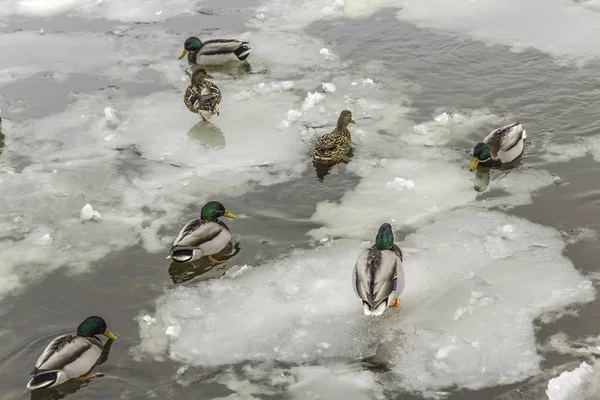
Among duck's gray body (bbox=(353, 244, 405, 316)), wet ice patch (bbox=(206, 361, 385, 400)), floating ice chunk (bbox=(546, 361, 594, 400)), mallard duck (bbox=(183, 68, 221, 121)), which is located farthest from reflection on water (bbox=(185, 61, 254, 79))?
floating ice chunk (bbox=(546, 361, 594, 400))

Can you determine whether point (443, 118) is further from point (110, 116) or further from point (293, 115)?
point (110, 116)

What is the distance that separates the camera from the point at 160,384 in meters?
4.31

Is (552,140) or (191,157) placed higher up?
(552,140)

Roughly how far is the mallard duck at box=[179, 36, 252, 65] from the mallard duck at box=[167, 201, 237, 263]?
13.6 ft

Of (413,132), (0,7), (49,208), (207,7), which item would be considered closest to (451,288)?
(413,132)

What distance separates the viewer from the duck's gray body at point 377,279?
14.5ft

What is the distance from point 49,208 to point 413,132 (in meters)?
4.13

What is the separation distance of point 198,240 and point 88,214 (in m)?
1.38

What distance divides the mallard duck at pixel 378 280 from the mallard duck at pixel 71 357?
2026 mm

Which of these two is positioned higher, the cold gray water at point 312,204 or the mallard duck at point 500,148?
the mallard duck at point 500,148

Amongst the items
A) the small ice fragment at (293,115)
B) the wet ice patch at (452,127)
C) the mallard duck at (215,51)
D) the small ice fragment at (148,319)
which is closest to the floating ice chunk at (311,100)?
the small ice fragment at (293,115)

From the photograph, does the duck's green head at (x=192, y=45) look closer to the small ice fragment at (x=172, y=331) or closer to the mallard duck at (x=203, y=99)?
the mallard duck at (x=203, y=99)

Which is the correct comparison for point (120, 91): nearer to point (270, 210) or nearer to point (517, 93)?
point (270, 210)

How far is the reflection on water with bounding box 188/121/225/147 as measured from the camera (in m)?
7.29
